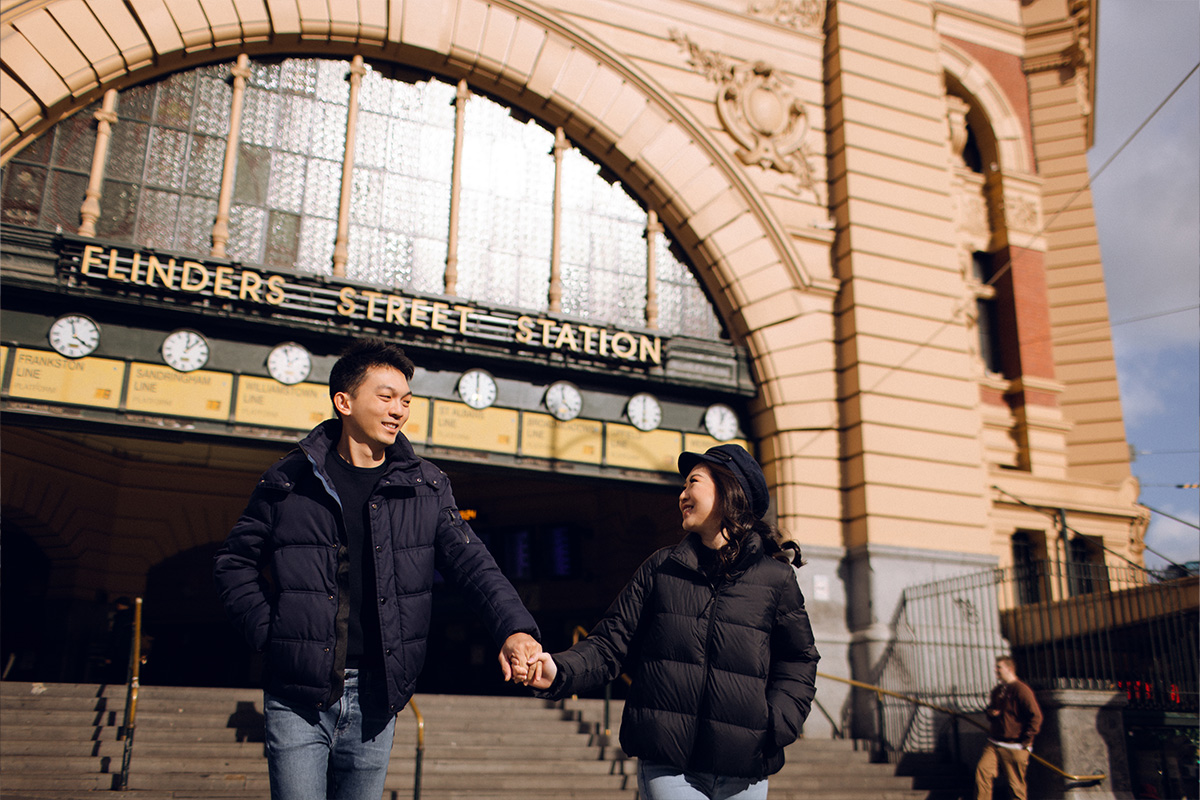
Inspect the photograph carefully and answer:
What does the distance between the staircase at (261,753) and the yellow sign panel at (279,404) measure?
12.2 ft

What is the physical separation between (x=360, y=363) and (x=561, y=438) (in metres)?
10.8

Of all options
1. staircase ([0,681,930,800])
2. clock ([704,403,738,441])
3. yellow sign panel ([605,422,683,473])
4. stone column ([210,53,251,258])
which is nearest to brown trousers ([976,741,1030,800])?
staircase ([0,681,930,800])

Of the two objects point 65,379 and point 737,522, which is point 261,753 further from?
point 737,522

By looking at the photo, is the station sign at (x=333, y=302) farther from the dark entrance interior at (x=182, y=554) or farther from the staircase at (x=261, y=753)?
the staircase at (x=261, y=753)

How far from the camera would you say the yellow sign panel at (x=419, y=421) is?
13664mm

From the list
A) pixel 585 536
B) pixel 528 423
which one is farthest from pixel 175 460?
pixel 528 423

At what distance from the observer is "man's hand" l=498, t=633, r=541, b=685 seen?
3377 mm

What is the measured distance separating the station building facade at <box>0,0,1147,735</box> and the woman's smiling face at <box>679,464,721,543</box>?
1009 cm

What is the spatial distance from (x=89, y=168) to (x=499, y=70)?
6367 mm

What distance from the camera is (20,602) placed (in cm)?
2045

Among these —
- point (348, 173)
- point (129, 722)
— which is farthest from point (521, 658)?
point (348, 173)

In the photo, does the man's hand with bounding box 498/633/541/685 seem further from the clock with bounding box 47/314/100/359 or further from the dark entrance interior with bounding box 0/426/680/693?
the dark entrance interior with bounding box 0/426/680/693

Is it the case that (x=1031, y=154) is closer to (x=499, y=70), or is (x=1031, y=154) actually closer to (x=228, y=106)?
(x=499, y=70)

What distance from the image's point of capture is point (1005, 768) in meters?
10.6
